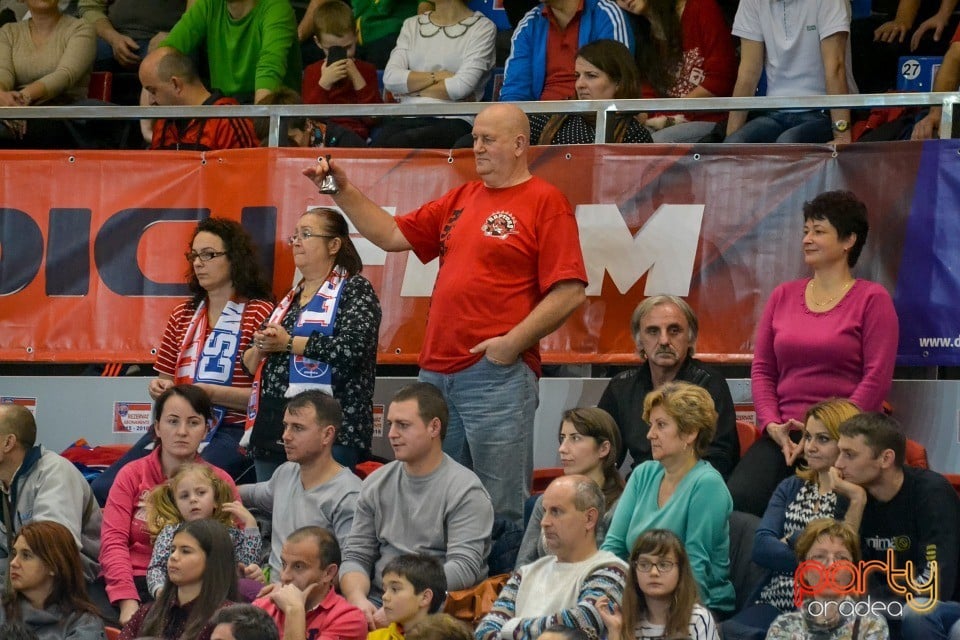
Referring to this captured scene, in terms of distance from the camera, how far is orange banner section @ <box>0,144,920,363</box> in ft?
26.1

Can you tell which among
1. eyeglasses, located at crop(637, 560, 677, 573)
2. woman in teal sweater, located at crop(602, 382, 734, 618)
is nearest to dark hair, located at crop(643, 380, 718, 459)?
woman in teal sweater, located at crop(602, 382, 734, 618)

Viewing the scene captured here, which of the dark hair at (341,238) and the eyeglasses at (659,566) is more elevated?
the dark hair at (341,238)

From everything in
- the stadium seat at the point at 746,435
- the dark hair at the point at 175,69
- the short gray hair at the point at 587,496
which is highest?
the dark hair at the point at 175,69

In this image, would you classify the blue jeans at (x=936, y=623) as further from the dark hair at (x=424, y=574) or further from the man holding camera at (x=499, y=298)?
the man holding camera at (x=499, y=298)

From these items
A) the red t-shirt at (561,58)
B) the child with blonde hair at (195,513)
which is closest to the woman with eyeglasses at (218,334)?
the child with blonde hair at (195,513)

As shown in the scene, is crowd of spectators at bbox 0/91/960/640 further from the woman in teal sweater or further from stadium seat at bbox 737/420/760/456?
stadium seat at bbox 737/420/760/456

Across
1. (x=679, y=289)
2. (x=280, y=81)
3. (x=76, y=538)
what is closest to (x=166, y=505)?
(x=76, y=538)

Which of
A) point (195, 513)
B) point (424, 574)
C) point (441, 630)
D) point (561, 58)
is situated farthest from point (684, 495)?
point (561, 58)

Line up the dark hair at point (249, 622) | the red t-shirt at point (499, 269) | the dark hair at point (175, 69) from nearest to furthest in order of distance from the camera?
1. the dark hair at point (249, 622)
2. the red t-shirt at point (499, 269)
3. the dark hair at point (175, 69)

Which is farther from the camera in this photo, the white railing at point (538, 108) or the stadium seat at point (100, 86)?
the stadium seat at point (100, 86)

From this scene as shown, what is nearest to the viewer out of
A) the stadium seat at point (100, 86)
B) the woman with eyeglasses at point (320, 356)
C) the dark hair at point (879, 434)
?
the dark hair at point (879, 434)

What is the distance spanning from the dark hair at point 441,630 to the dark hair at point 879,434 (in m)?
1.60

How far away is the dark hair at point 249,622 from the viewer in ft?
17.7

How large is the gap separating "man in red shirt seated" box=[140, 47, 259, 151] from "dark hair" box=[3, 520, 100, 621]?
2.92 m
